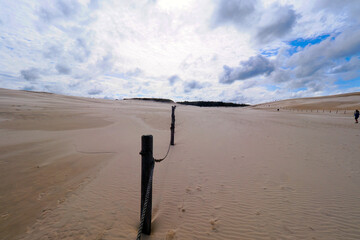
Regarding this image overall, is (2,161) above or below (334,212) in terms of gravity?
above

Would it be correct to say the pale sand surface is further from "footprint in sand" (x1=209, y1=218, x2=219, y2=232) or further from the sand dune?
the sand dune

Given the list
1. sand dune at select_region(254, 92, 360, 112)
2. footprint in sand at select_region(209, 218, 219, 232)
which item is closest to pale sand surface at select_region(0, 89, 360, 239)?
footprint in sand at select_region(209, 218, 219, 232)

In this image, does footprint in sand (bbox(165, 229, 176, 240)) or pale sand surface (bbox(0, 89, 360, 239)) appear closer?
footprint in sand (bbox(165, 229, 176, 240))

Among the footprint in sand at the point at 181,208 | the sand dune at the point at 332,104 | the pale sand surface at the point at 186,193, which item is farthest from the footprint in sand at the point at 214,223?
the sand dune at the point at 332,104

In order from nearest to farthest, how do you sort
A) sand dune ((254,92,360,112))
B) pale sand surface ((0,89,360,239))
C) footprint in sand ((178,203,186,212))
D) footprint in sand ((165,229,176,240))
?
1. footprint in sand ((165,229,176,240))
2. pale sand surface ((0,89,360,239))
3. footprint in sand ((178,203,186,212))
4. sand dune ((254,92,360,112))

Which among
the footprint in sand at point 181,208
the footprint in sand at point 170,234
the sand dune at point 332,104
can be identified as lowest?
the footprint in sand at point 170,234

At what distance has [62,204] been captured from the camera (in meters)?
4.21

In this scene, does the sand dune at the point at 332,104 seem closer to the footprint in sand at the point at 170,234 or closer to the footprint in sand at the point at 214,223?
the footprint in sand at the point at 214,223

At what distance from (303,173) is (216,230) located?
454cm

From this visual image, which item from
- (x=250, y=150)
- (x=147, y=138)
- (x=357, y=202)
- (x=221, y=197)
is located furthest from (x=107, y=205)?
(x=250, y=150)

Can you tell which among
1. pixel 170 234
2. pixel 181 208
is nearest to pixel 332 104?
pixel 181 208

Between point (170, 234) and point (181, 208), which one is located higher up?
point (181, 208)

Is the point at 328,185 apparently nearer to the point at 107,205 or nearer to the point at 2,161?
the point at 107,205

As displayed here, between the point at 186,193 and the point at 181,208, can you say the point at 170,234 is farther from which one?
the point at 186,193
